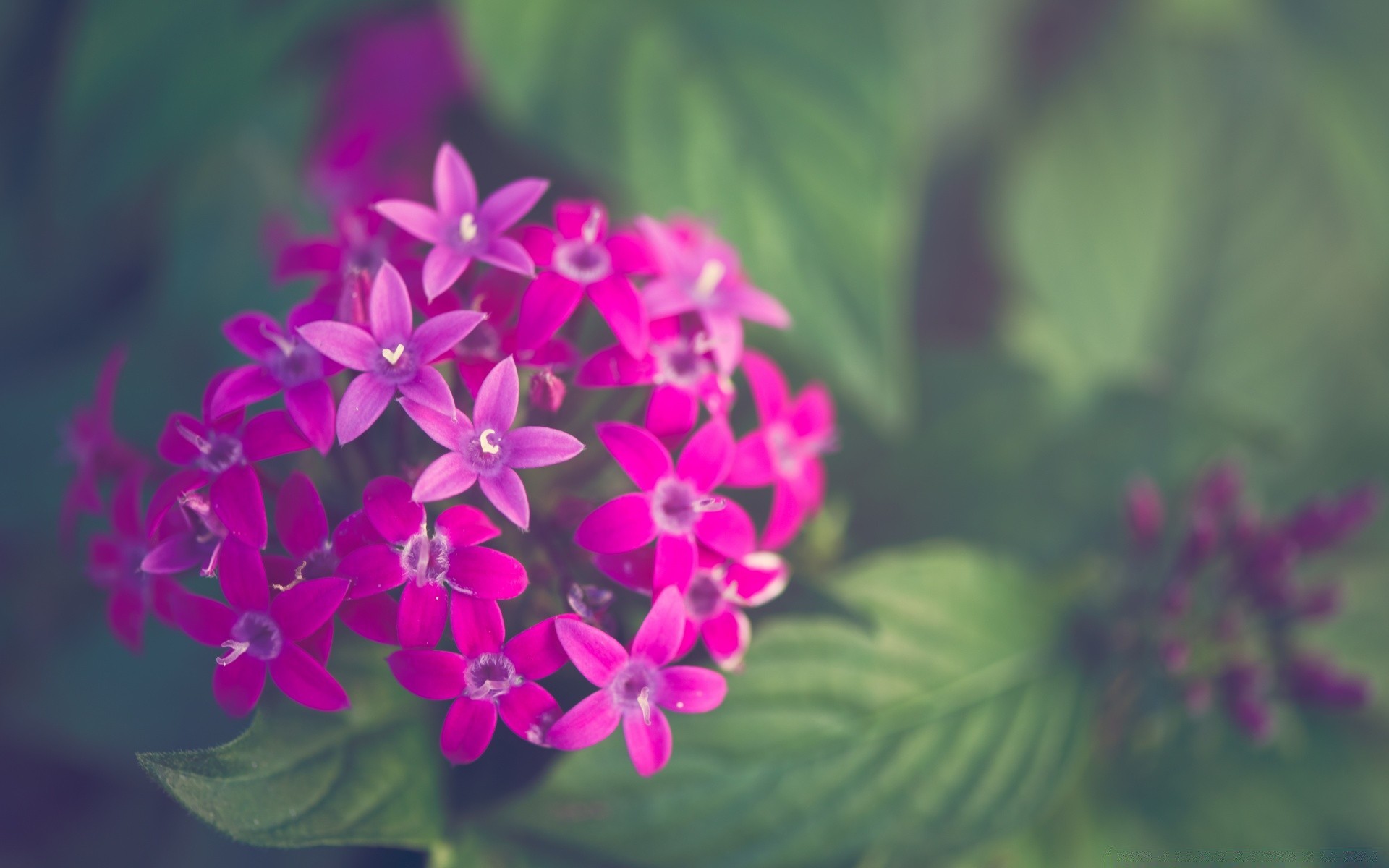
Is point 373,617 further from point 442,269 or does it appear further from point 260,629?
point 442,269

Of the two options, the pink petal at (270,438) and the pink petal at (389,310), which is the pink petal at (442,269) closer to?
the pink petal at (389,310)

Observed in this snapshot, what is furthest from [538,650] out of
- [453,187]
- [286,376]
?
[453,187]

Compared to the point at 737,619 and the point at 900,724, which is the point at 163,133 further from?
the point at 900,724

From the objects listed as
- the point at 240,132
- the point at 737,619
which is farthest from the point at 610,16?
the point at 737,619

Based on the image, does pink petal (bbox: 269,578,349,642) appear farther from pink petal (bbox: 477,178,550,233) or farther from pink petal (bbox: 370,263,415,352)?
pink petal (bbox: 477,178,550,233)

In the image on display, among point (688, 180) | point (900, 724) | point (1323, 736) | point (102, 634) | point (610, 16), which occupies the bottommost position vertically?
point (102, 634)

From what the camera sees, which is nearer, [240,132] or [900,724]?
[900,724]
